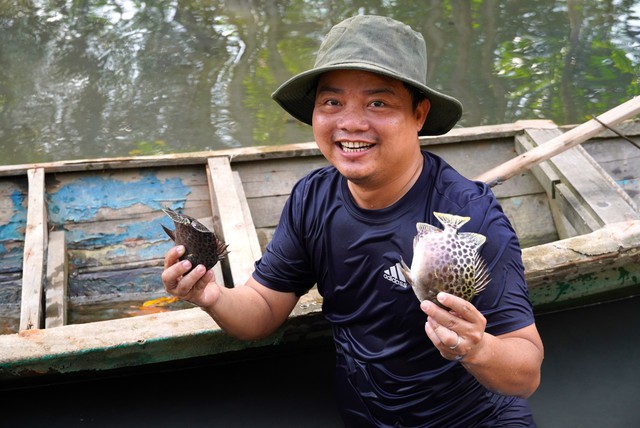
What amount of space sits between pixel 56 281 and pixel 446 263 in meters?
2.53

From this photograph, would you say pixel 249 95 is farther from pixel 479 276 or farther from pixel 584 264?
pixel 479 276

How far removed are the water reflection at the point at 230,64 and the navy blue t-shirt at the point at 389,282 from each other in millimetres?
4493

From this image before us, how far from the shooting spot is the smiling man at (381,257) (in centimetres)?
227

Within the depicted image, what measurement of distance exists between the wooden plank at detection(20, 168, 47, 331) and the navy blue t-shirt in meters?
1.18

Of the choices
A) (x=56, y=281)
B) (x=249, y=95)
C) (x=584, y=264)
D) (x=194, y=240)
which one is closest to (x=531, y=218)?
(x=584, y=264)

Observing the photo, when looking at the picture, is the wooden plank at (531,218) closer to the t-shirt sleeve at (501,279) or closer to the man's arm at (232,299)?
the man's arm at (232,299)

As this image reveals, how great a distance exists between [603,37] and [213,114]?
15.4 ft

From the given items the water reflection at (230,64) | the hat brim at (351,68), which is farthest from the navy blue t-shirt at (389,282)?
the water reflection at (230,64)

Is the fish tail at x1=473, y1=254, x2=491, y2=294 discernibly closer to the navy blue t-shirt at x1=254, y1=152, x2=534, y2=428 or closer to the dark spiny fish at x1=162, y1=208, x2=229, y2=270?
the navy blue t-shirt at x1=254, y1=152, x2=534, y2=428

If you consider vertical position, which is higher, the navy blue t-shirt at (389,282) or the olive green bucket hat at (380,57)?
the olive green bucket hat at (380,57)

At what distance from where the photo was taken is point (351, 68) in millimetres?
2266

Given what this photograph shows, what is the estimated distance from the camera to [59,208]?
4.23m

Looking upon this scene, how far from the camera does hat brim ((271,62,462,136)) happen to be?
2273mm

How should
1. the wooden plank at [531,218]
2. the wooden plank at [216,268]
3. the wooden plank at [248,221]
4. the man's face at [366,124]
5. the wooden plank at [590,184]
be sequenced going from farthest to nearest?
1. the wooden plank at [531,218]
2. the wooden plank at [590,184]
3. the wooden plank at [216,268]
4. the wooden plank at [248,221]
5. the man's face at [366,124]
